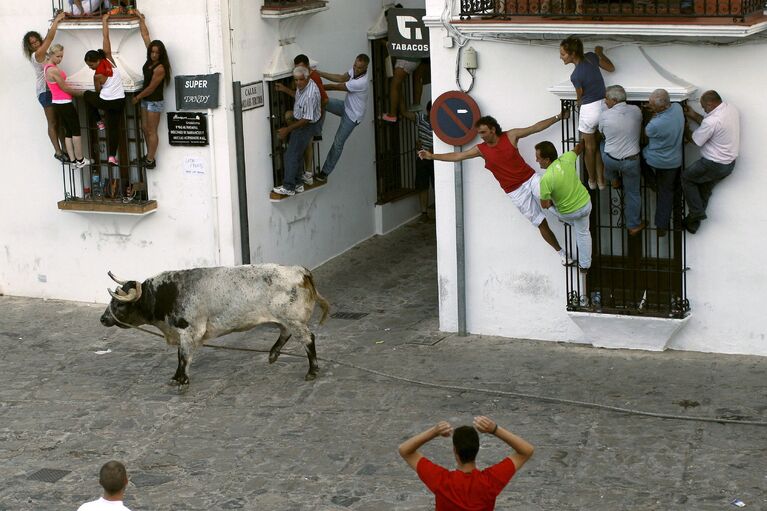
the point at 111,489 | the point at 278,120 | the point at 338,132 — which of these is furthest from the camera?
the point at 338,132

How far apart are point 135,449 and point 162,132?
4.67m

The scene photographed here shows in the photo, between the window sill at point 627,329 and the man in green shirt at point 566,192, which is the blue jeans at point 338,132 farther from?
the window sill at point 627,329

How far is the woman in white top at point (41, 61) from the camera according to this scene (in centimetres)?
1623

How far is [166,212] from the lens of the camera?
54.3 feet

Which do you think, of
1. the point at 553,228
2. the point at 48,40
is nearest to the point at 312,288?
the point at 553,228

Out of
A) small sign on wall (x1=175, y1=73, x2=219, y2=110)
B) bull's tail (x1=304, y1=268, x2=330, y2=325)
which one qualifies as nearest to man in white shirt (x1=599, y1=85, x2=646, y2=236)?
bull's tail (x1=304, y1=268, x2=330, y2=325)

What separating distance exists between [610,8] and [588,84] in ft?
2.41

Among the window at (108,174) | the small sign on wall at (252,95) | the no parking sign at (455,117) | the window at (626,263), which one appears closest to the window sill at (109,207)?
the window at (108,174)

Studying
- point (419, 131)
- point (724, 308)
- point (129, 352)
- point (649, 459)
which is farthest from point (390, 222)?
point (649, 459)

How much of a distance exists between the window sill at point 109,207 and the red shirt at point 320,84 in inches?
92.9

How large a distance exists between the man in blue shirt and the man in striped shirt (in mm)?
4617

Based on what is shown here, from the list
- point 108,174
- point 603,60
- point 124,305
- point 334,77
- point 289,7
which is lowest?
point 124,305

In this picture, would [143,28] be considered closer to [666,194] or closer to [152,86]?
[152,86]

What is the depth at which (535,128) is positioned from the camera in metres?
14.2
